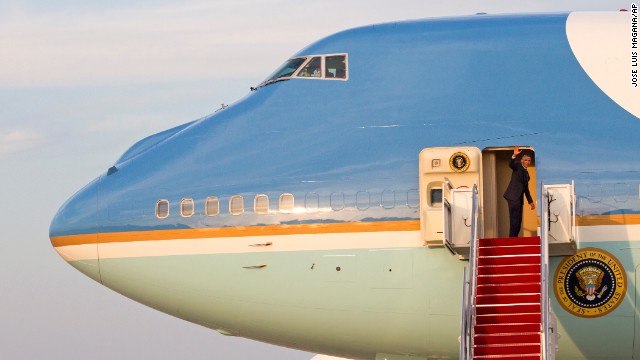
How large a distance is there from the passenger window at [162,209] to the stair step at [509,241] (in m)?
5.53

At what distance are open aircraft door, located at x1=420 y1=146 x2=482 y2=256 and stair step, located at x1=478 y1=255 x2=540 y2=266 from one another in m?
0.39

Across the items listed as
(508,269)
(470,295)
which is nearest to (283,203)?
(470,295)

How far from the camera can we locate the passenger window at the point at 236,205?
22953 mm

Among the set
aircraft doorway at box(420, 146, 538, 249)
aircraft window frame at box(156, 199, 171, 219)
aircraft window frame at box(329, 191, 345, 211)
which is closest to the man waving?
aircraft doorway at box(420, 146, 538, 249)

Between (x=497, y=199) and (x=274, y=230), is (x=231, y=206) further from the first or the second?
(x=497, y=199)

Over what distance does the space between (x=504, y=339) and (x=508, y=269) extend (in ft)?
4.24

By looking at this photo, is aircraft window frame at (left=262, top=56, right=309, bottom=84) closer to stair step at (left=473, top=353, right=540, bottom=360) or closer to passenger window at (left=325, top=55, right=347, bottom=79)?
passenger window at (left=325, top=55, right=347, bottom=79)

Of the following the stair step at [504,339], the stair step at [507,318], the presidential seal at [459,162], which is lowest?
the stair step at [504,339]

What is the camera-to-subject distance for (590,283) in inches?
864

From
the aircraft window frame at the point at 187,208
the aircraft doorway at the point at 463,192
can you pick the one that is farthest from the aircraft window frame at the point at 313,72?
the aircraft window frame at the point at 187,208

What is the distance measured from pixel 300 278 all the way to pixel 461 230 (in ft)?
9.53

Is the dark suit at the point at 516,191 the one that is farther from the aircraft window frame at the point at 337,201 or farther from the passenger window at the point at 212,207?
the passenger window at the point at 212,207

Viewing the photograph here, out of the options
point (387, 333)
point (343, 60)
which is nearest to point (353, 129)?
point (343, 60)

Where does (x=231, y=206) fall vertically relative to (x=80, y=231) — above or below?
above
